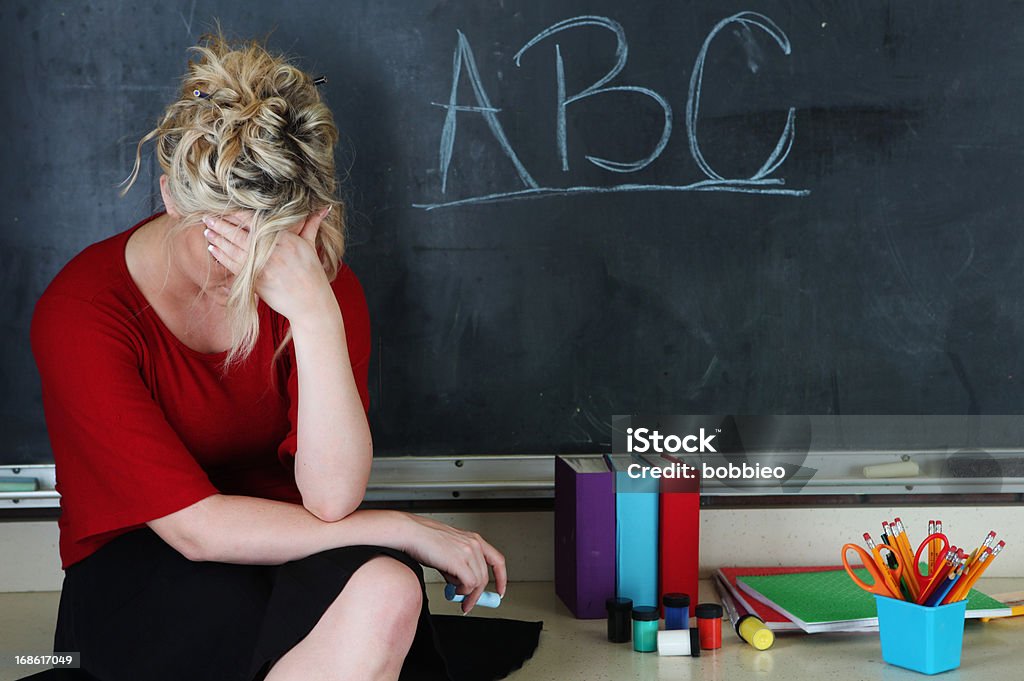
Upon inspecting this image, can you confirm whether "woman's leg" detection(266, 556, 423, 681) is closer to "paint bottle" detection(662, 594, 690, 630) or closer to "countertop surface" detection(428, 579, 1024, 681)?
"countertop surface" detection(428, 579, 1024, 681)

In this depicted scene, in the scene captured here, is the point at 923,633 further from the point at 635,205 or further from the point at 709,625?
the point at 635,205

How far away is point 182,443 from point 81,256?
297 millimetres

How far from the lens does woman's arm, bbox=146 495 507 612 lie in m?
1.26

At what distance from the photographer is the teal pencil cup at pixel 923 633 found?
142 centimetres

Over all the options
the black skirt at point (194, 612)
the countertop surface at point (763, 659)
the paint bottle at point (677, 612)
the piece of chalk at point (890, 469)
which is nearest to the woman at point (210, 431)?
the black skirt at point (194, 612)

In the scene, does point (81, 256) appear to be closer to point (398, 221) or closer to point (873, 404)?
point (398, 221)

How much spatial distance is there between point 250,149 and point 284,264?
15 centimetres

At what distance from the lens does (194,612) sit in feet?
4.04

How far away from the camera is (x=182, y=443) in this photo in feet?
4.35

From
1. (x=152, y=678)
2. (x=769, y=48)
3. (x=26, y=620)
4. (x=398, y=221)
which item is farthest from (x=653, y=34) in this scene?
(x=26, y=620)

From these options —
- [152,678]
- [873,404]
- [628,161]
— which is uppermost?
[628,161]

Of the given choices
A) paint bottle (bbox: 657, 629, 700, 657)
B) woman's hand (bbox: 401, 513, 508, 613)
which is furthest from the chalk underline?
Result: paint bottle (bbox: 657, 629, 700, 657)

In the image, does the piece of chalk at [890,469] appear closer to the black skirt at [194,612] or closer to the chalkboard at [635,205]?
the chalkboard at [635,205]

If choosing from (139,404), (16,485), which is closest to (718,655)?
(139,404)
